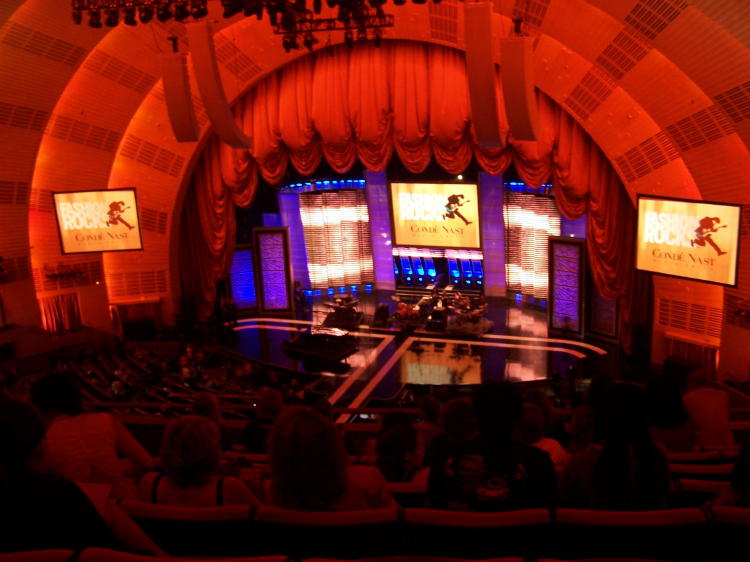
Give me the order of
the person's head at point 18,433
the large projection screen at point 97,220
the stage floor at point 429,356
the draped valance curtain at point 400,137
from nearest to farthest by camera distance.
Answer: the person's head at point 18,433
the stage floor at point 429,356
the draped valance curtain at point 400,137
the large projection screen at point 97,220

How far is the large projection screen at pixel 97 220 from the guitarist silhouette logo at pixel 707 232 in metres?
9.60

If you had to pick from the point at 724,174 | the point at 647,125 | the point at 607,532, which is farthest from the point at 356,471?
the point at 647,125

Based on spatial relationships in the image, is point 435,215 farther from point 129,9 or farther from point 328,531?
point 328,531

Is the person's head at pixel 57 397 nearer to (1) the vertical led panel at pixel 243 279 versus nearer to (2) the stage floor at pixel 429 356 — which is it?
(2) the stage floor at pixel 429 356

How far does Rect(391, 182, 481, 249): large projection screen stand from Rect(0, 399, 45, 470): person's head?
1303 centimetres

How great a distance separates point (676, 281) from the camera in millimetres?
10961

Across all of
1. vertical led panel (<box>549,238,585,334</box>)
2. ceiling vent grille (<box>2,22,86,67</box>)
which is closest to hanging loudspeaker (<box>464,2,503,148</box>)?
vertical led panel (<box>549,238,585,334</box>)

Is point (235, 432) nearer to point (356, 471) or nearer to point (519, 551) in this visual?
point (356, 471)

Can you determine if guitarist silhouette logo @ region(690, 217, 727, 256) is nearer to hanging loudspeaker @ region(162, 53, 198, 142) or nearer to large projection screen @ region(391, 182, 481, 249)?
large projection screen @ region(391, 182, 481, 249)

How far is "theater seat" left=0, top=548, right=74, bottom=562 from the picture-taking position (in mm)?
1723

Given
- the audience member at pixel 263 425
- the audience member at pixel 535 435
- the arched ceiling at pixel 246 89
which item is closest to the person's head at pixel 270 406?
the audience member at pixel 263 425

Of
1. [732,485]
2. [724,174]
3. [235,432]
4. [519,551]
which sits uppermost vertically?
[724,174]

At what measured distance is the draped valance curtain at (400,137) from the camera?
12.0 m

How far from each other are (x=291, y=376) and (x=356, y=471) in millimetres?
10367
